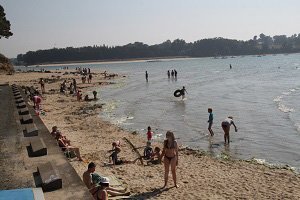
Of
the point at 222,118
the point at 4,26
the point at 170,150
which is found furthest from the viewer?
the point at 4,26

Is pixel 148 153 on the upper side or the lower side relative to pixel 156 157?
upper

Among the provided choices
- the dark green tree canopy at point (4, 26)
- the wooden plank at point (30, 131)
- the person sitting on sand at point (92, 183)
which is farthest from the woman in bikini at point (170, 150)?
the dark green tree canopy at point (4, 26)

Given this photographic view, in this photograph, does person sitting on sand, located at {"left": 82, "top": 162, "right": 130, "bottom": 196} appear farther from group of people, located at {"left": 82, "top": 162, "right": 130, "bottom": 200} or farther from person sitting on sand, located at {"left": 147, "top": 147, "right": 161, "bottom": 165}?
person sitting on sand, located at {"left": 147, "top": 147, "right": 161, "bottom": 165}

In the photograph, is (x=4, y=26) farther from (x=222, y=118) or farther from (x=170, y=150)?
(x=170, y=150)

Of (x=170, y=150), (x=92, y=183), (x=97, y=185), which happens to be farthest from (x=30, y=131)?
(x=170, y=150)

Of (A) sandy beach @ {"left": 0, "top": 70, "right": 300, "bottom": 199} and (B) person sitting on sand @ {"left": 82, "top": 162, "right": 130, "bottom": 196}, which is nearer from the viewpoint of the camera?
(B) person sitting on sand @ {"left": 82, "top": 162, "right": 130, "bottom": 196}

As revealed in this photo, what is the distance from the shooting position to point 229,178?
12.4 m

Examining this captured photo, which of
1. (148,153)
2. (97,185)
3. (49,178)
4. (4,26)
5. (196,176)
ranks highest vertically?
(4,26)

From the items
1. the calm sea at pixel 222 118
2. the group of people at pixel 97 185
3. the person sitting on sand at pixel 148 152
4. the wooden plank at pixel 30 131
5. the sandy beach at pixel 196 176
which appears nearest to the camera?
the group of people at pixel 97 185

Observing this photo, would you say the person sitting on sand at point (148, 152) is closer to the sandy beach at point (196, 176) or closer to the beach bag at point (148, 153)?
the beach bag at point (148, 153)

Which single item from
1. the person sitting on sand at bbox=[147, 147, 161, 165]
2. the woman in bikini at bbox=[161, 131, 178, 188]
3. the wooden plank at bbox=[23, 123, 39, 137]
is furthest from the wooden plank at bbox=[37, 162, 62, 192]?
the person sitting on sand at bbox=[147, 147, 161, 165]

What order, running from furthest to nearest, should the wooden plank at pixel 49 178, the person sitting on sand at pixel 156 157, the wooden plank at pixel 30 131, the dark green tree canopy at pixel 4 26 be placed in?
the dark green tree canopy at pixel 4 26 → the person sitting on sand at pixel 156 157 → the wooden plank at pixel 30 131 → the wooden plank at pixel 49 178

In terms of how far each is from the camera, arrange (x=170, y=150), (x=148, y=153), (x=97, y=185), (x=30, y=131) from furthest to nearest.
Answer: (x=148, y=153), (x=30, y=131), (x=170, y=150), (x=97, y=185)

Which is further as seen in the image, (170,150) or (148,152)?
(148,152)
